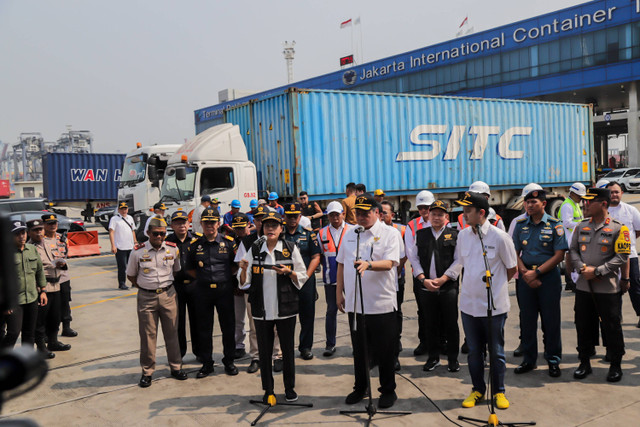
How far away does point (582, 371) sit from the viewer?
17.0 ft

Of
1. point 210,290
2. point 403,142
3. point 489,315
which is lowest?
point 489,315

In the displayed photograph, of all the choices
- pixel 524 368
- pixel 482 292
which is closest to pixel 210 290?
pixel 482 292

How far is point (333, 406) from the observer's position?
15.8ft

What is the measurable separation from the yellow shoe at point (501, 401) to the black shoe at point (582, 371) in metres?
1.04

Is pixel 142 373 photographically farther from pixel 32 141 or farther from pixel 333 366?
pixel 32 141

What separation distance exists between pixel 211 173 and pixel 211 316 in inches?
287

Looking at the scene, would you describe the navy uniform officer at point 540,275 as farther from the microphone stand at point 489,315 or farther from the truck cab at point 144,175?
the truck cab at point 144,175

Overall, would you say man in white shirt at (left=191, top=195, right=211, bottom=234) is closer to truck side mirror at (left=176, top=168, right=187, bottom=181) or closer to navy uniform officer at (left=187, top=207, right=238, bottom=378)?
truck side mirror at (left=176, top=168, right=187, bottom=181)

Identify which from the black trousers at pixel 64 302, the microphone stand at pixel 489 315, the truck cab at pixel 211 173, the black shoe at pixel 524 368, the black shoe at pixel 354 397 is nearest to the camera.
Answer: the microphone stand at pixel 489 315

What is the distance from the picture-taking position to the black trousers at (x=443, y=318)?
18.4 ft

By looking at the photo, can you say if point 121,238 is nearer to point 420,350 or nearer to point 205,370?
point 205,370

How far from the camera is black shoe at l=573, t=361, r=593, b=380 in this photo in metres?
5.18

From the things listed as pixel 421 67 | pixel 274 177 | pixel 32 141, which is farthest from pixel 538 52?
pixel 32 141

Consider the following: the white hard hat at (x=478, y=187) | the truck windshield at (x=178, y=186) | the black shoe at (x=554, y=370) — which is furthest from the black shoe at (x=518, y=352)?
the truck windshield at (x=178, y=186)
